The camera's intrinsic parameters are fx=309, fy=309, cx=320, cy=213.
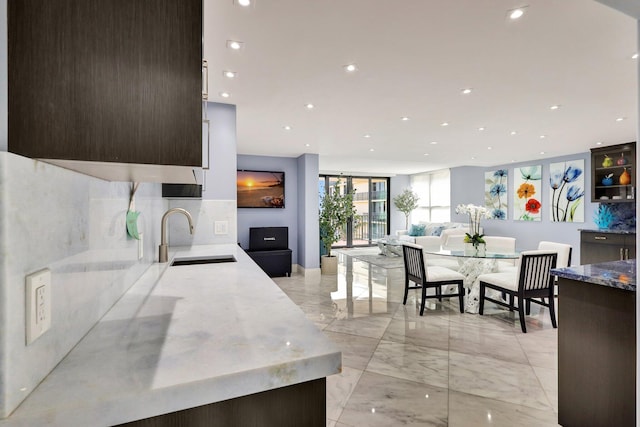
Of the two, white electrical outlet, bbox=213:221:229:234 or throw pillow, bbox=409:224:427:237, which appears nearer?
white electrical outlet, bbox=213:221:229:234

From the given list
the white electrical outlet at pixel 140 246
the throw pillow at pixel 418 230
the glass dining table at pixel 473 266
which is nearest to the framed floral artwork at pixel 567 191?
the throw pillow at pixel 418 230

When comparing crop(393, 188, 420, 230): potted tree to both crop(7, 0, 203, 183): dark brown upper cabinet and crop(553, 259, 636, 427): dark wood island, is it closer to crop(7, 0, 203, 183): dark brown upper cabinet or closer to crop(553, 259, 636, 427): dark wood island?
crop(553, 259, 636, 427): dark wood island

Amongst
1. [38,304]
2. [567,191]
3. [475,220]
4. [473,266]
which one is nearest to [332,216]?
[475,220]

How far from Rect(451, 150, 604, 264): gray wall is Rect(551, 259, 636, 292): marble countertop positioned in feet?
17.8

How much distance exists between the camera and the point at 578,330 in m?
1.71

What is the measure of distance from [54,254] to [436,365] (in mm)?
2652

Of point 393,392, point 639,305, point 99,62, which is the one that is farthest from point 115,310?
point 639,305

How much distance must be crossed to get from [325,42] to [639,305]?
2221mm

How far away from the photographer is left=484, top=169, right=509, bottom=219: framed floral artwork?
761cm

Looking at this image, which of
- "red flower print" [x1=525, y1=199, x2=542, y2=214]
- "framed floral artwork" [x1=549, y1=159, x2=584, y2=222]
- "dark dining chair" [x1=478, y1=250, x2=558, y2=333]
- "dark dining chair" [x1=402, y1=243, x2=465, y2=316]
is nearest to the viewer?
"dark dining chair" [x1=478, y1=250, x2=558, y2=333]

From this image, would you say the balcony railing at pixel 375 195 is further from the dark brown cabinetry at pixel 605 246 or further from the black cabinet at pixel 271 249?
the dark brown cabinetry at pixel 605 246

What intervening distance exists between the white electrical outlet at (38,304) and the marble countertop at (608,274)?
2173 millimetres

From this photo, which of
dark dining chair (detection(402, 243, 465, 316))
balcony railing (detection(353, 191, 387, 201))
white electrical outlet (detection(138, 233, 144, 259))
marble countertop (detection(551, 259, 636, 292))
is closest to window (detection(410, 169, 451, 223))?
balcony railing (detection(353, 191, 387, 201))

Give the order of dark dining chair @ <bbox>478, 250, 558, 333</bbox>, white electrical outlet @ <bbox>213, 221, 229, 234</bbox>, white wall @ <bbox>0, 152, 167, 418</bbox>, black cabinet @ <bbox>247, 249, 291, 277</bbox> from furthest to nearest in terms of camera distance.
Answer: black cabinet @ <bbox>247, 249, 291, 277</bbox> < dark dining chair @ <bbox>478, 250, 558, 333</bbox> < white electrical outlet @ <bbox>213, 221, 229, 234</bbox> < white wall @ <bbox>0, 152, 167, 418</bbox>
